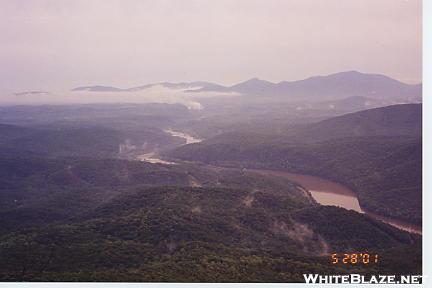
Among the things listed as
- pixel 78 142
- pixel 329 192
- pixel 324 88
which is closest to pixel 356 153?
pixel 329 192

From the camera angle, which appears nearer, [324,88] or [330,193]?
[330,193]

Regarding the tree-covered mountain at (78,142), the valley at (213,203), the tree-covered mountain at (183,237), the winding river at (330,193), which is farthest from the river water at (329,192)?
the tree-covered mountain at (78,142)

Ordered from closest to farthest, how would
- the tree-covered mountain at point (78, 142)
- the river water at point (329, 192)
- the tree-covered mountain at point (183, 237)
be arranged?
1. the tree-covered mountain at point (183, 237)
2. the river water at point (329, 192)
3. the tree-covered mountain at point (78, 142)

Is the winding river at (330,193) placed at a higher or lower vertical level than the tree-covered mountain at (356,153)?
lower

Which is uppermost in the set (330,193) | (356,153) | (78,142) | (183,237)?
(78,142)

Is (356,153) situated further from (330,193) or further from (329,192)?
(330,193)

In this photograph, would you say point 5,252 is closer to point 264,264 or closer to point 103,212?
point 103,212

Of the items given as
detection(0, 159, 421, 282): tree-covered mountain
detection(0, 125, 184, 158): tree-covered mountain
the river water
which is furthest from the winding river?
detection(0, 125, 184, 158): tree-covered mountain

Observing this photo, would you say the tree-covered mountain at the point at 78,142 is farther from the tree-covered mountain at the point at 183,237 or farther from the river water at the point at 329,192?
the river water at the point at 329,192

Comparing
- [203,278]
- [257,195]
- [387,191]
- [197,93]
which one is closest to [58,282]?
[203,278]

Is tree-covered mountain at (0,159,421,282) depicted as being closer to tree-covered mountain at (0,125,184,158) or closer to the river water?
the river water

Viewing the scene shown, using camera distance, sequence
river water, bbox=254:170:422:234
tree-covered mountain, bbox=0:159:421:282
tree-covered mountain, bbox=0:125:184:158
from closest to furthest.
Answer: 1. tree-covered mountain, bbox=0:159:421:282
2. river water, bbox=254:170:422:234
3. tree-covered mountain, bbox=0:125:184:158
